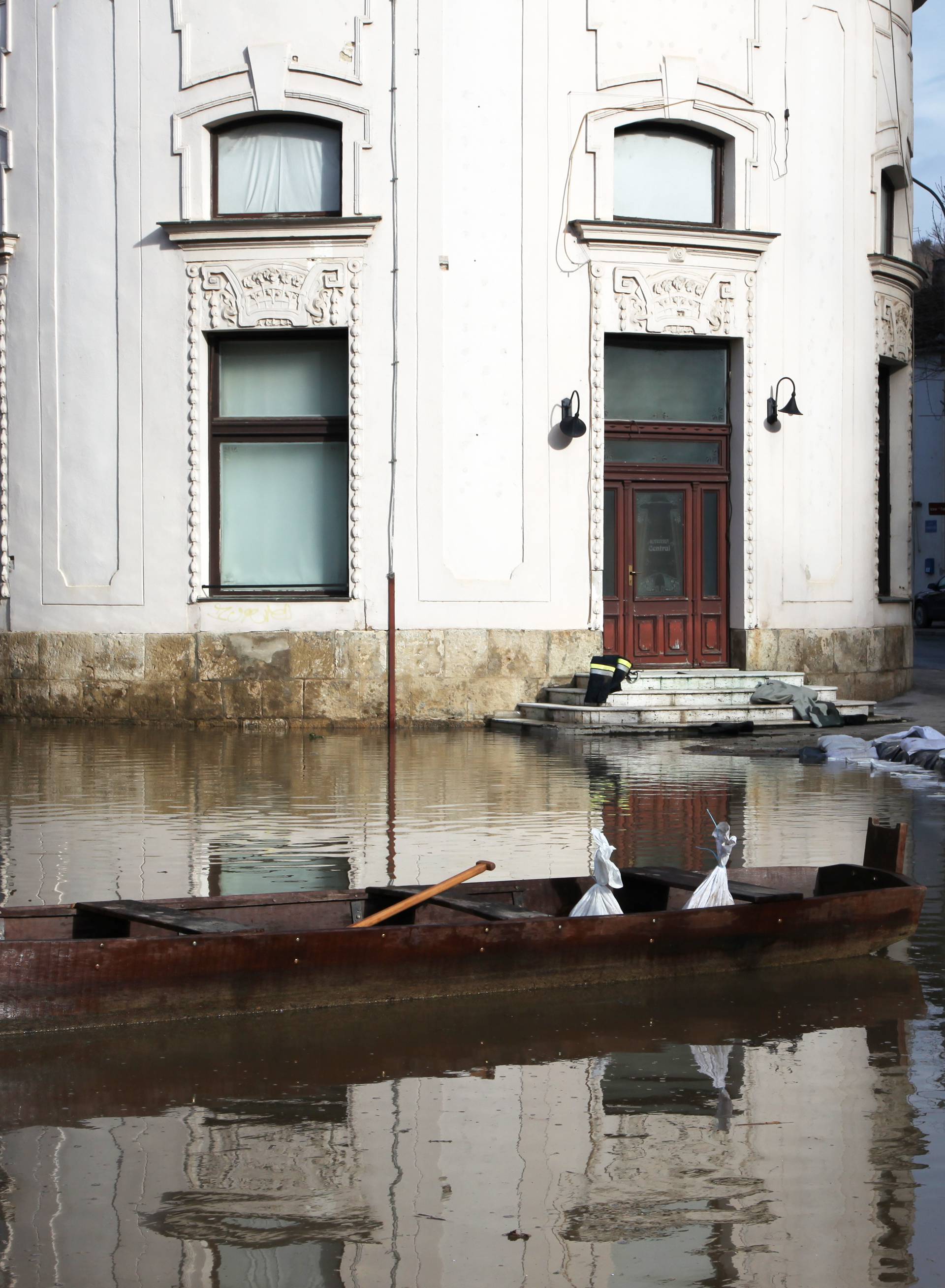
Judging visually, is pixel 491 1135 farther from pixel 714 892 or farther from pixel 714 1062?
pixel 714 892

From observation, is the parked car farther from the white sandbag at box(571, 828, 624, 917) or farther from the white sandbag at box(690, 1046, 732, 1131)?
the white sandbag at box(690, 1046, 732, 1131)

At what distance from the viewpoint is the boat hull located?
579cm

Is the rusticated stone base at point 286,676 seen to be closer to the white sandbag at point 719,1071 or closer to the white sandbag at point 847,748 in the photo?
the white sandbag at point 847,748

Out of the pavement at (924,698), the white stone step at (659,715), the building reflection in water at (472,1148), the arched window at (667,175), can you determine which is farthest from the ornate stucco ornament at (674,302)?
the building reflection in water at (472,1148)

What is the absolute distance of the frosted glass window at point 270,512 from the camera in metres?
19.8

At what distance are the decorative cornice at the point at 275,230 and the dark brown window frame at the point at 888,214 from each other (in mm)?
8111

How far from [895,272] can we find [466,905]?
58.8 ft

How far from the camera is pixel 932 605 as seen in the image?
45.6 meters

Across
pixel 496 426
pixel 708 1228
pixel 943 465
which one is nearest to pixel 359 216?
pixel 496 426

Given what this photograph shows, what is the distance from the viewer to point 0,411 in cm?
1994

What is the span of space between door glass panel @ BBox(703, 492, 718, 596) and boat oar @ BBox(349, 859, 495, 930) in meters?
14.4

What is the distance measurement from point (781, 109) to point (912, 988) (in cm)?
1643

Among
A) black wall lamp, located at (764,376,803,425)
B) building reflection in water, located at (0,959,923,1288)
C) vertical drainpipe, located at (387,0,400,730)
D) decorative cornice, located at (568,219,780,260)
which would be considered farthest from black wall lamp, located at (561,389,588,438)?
building reflection in water, located at (0,959,923,1288)

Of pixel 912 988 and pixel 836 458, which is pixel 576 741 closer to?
pixel 836 458
